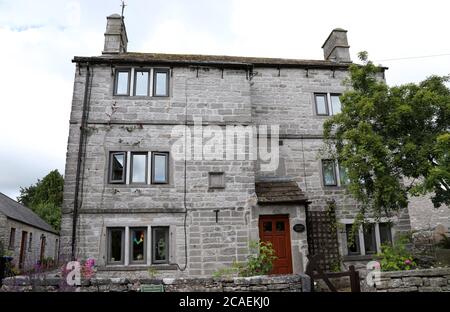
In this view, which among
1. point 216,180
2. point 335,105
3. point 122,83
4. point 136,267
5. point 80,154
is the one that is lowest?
point 136,267

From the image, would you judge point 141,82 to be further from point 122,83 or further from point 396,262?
point 396,262

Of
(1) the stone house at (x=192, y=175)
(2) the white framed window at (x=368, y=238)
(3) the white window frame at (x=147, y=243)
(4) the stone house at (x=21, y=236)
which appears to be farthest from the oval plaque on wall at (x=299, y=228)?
(4) the stone house at (x=21, y=236)

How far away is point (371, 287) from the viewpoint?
8.09 m

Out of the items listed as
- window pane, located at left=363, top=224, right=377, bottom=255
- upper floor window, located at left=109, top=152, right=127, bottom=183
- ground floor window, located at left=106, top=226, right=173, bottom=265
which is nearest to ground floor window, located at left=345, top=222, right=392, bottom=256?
window pane, located at left=363, top=224, right=377, bottom=255

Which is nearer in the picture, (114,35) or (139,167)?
(139,167)

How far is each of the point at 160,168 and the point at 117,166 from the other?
148cm

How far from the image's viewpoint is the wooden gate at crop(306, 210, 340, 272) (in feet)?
39.7

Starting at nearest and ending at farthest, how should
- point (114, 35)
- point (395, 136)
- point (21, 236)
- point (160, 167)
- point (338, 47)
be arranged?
point (395, 136) → point (160, 167) → point (114, 35) → point (338, 47) → point (21, 236)

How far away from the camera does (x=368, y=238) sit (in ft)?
42.2

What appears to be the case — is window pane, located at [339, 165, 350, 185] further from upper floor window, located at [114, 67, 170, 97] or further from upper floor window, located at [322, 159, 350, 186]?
upper floor window, located at [114, 67, 170, 97]

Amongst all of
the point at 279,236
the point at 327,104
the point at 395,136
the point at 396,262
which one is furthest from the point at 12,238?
the point at 395,136
